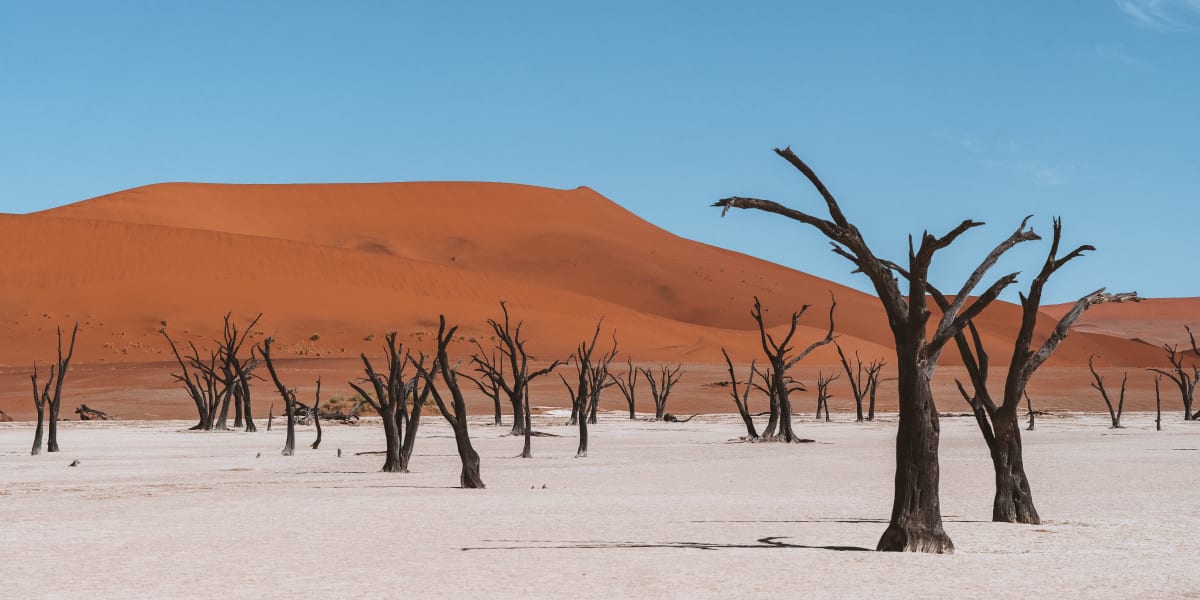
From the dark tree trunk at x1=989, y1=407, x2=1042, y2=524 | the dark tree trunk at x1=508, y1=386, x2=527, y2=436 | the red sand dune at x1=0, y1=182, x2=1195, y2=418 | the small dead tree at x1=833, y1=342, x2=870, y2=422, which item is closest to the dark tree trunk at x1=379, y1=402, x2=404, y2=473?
the dark tree trunk at x1=508, y1=386, x2=527, y2=436

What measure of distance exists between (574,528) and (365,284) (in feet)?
254

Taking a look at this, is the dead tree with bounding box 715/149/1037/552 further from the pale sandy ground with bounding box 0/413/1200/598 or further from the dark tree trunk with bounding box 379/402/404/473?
the dark tree trunk with bounding box 379/402/404/473

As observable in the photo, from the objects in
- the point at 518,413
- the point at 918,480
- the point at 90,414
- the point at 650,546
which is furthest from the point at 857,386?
the point at 918,480

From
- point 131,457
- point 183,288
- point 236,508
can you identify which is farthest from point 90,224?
point 236,508

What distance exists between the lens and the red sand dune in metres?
69.8

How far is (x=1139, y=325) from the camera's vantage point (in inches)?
6097

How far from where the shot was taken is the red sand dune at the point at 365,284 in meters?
69.8

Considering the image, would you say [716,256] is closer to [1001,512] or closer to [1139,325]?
[1139,325]

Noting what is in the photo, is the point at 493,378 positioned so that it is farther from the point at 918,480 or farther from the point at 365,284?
the point at 365,284

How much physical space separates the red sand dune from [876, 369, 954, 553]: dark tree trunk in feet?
128

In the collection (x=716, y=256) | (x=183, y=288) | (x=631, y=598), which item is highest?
(x=716, y=256)

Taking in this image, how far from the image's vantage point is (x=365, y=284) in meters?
88.9

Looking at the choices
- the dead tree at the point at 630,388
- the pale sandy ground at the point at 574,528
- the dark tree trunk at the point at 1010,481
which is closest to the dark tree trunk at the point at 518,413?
the pale sandy ground at the point at 574,528

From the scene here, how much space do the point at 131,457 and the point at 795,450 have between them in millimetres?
12927
